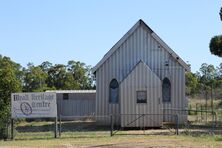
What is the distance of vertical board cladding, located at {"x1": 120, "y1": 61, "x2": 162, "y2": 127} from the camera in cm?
3491

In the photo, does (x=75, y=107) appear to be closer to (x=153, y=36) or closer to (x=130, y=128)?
(x=153, y=36)

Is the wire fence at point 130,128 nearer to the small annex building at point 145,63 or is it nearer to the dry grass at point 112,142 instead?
the small annex building at point 145,63

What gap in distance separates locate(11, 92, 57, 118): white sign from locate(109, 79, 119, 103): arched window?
857 cm

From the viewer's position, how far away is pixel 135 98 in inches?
1385

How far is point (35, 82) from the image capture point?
80.8m

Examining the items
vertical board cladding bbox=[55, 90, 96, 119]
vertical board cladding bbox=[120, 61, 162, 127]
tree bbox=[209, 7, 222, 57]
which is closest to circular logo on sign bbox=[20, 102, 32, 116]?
vertical board cladding bbox=[120, 61, 162, 127]

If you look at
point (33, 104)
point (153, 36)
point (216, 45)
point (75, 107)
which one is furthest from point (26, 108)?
point (75, 107)

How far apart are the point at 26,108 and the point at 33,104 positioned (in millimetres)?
454

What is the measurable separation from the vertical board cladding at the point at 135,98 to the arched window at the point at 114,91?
124 inches

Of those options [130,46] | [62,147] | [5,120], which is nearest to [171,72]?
[130,46]

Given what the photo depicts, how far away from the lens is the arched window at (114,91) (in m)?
38.5

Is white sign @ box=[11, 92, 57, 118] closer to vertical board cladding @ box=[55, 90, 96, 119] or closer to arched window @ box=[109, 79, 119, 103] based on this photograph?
arched window @ box=[109, 79, 119, 103]

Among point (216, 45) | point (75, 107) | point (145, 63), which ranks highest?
point (216, 45)

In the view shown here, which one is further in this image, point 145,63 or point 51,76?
point 51,76
